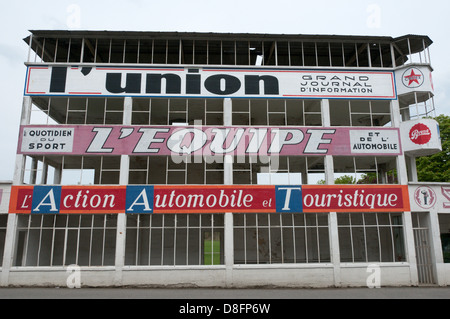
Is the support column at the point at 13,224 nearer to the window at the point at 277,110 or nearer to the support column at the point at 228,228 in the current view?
the support column at the point at 228,228

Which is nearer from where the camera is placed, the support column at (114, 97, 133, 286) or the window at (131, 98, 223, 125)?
the support column at (114, 97, 133, 286)

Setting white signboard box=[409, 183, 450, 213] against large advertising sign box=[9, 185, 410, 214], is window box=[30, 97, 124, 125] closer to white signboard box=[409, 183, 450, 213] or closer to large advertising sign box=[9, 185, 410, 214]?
large advertising sign box=[9, 185, 410, 214]

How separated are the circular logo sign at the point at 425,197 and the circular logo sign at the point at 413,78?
5.86 meters

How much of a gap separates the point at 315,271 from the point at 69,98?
16.6 meters

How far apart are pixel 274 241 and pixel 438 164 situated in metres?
18.6

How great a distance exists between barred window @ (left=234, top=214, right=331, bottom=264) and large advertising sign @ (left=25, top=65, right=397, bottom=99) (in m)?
8.32

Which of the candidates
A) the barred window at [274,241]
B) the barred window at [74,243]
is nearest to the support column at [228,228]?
the barred window at [274,241]

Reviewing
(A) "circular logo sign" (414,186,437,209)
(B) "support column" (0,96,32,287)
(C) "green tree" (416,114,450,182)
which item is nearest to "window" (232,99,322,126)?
(A) "circular logo sign" (414,186,437,209)

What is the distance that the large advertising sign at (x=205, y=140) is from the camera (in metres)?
18.4

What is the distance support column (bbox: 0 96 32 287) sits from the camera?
17.0m

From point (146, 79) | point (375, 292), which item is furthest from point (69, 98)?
point (375, 292)

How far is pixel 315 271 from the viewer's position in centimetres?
1755

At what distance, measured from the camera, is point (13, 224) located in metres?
17.5
